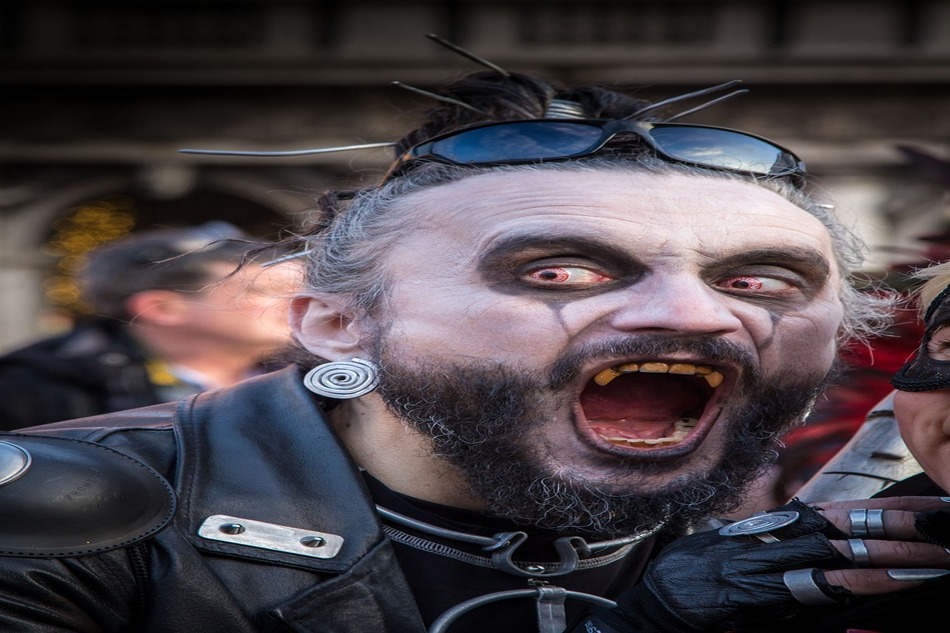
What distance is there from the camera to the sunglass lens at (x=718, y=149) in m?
2.18

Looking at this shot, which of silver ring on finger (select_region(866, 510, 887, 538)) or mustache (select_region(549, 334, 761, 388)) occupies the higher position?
mustache (select_region(549, 334, 761, 388))

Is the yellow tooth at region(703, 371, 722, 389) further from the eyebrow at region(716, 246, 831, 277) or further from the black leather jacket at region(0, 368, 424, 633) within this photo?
the black leather jacket at region(0, 368, 424, 633)

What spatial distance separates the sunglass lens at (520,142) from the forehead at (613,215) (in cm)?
5

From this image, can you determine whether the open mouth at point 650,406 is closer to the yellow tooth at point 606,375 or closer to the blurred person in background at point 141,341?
the yellow tooth at point 606,375

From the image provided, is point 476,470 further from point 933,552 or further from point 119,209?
point 119,209

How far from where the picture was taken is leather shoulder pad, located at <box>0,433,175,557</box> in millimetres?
1639

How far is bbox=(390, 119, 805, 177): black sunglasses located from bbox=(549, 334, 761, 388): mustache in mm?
403

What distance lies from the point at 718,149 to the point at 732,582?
0.87 m

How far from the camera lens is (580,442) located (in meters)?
2.00

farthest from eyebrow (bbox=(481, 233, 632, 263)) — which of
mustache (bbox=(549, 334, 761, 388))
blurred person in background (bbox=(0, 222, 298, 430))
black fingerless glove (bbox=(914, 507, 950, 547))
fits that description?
blurred person in background (bbox=(0, 222, 298, 430))

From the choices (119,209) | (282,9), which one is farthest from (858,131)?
(119,209)

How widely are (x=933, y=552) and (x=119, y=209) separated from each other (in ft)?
34.4

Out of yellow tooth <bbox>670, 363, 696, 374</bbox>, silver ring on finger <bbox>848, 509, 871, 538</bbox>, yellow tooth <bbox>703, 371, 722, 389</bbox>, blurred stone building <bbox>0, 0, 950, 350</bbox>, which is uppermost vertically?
yellow tooth <bbox>670, 363, 696, 374</bbox>

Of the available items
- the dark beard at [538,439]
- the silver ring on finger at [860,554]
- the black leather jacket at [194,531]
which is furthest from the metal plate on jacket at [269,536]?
the silver ring on finger at [860,554]
